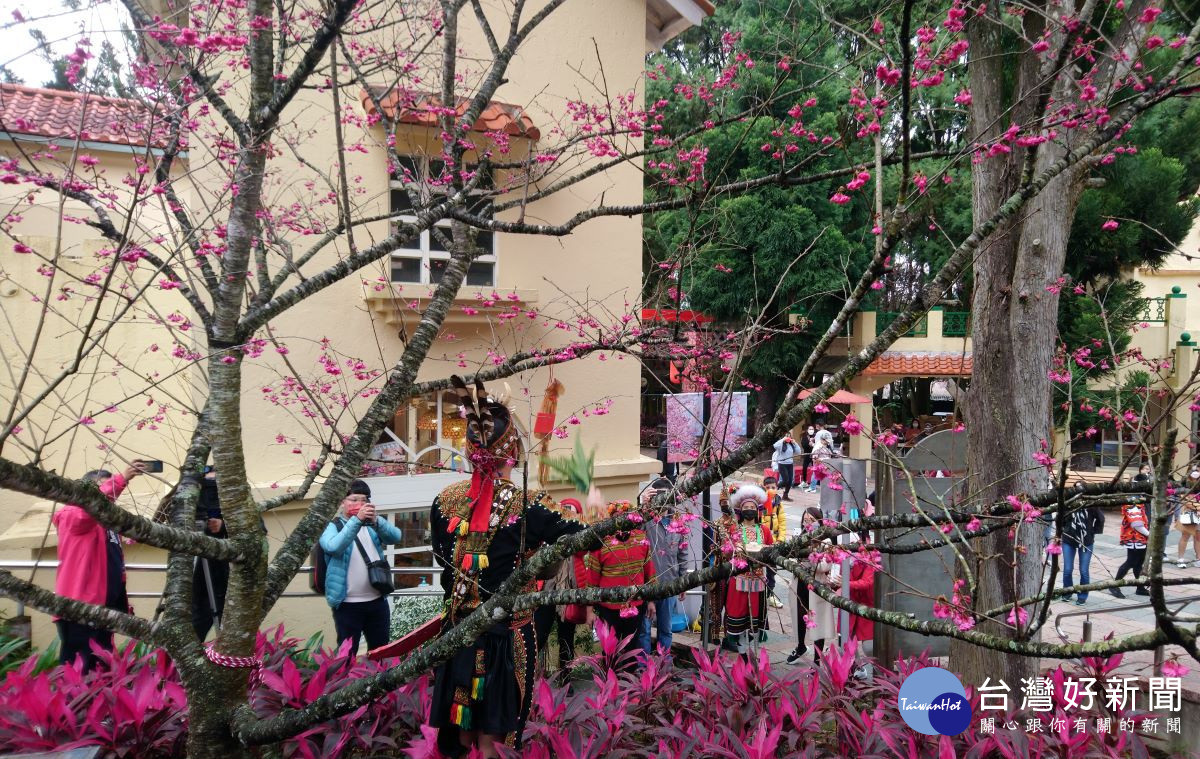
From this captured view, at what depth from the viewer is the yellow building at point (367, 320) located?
7016mm

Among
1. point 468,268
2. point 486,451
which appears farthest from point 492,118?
point 486,451

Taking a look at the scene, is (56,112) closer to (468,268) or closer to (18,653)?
(18,653)

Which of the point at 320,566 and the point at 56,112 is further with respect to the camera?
the point at 56,112

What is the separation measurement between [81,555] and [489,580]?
3.28 m

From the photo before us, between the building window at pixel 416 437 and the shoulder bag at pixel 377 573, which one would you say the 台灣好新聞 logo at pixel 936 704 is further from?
the building window at pixel 416 437

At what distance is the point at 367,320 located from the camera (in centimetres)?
800

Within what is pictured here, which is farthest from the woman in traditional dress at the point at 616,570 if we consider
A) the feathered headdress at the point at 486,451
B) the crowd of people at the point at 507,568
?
the feathered headdress at the point at 486,451

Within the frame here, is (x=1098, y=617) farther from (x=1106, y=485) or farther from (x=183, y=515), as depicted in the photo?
(x=183, y=515)

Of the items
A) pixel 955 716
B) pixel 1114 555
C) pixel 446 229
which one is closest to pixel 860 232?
pixel 1114 555

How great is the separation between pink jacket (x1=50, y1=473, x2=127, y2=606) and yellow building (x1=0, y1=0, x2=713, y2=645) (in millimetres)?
1257

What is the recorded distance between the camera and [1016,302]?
4.96 m

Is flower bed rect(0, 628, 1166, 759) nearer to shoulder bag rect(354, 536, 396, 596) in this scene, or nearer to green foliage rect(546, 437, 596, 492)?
shoulder bag rect(354, 536, 396, 596)

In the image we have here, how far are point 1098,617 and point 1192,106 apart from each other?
445 inches

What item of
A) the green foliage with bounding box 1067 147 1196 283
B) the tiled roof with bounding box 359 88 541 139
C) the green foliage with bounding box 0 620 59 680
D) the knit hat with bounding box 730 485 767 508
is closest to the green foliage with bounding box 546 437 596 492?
the knit hat with bounding box 730 485 767 508
